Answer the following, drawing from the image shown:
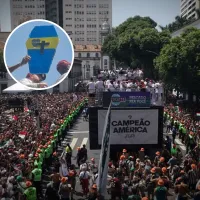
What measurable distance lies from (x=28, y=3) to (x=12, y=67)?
5325 inches

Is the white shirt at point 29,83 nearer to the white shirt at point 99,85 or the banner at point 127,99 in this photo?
the banner at point 127,99

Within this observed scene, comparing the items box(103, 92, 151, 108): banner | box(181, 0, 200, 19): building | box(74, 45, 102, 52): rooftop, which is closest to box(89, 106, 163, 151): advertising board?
box(103, 92, 151, 108): banner

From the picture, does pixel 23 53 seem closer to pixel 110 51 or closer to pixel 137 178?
pixel 137 178

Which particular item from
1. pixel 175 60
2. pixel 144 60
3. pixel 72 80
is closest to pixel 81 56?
pixel 72 80

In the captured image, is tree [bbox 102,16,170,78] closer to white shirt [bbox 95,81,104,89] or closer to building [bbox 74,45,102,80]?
white shirt [bbox 95,81,104,89]

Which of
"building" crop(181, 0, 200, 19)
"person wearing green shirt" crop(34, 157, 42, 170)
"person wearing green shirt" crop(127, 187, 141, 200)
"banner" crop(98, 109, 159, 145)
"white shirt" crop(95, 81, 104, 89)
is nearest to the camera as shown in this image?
"person wearing green shirt" crop(127, 187, 141, 200)

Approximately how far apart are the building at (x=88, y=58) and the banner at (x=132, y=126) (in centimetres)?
9314

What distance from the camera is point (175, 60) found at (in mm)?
33906

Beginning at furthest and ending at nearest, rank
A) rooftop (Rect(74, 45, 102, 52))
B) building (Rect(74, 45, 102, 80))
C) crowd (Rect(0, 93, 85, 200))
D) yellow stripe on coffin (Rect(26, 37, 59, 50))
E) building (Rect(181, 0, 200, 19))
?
building (Rect(181, 0, 200, 19)), rooftop (Rect(74, 45, 102, 52)), building (Rect(74, 45, 102, 80)), yellow stripe on coffin (Rect(26, 37, 59, 50)), crowd (Rect(0, 93, 85, 200))

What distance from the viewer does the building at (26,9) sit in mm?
143625

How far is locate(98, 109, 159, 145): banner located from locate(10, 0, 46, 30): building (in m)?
133

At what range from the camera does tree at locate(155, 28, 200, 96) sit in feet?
108

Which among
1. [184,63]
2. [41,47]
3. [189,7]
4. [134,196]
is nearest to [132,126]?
[41,47]

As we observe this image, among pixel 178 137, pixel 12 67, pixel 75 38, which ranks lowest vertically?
pixel 178 137
